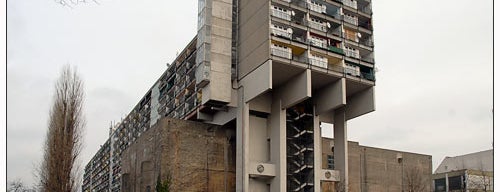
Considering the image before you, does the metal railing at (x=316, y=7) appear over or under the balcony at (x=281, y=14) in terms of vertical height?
over

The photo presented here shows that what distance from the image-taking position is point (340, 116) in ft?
161

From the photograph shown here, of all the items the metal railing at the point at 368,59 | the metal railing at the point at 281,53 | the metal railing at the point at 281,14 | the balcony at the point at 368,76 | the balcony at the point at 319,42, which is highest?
the metal railing at the point at 281,14

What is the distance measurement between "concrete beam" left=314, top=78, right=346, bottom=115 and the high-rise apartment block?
0.30ft

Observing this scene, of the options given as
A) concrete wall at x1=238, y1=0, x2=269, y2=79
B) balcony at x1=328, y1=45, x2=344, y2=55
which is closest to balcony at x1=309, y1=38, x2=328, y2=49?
balcony at x1=328, y1=45, x2=344, y2=55

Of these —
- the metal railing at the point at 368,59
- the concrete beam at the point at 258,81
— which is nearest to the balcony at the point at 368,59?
the metal railing at the point at 368,59

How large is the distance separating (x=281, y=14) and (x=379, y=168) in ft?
77.5

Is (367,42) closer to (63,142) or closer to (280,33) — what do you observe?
(280,33)

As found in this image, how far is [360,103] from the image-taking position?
1852 inches

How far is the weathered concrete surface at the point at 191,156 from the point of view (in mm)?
42781

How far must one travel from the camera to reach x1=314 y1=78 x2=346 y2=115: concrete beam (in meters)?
43.7

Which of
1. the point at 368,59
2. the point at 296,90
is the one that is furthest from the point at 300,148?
the point at 368,59

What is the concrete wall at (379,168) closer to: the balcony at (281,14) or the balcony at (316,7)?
the balcony at (316,7)

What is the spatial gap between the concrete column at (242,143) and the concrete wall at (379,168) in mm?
11670

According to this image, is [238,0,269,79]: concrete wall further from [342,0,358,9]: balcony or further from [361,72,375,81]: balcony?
[361,72,375,81]: balcony
